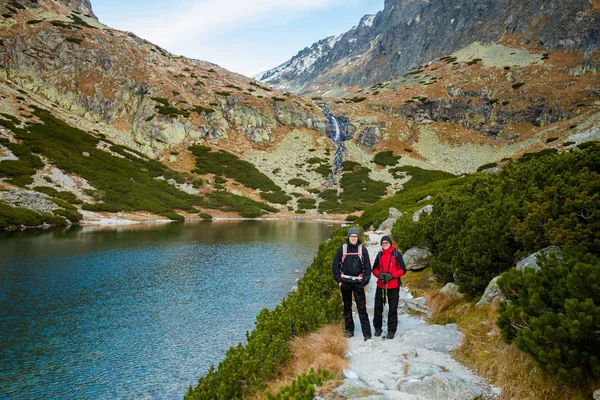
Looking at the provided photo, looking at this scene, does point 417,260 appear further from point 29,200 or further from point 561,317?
point 29,200

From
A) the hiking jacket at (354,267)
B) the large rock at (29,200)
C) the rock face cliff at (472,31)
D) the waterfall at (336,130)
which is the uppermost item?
the rock face cliff at (472,31)

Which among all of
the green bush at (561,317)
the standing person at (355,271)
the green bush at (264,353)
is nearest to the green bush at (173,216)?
the green bush at (264,353)

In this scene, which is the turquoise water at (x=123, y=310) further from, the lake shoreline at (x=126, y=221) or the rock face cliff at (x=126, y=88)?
the rock face cliff at (x=126, y=88)

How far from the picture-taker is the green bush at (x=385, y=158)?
280 feet

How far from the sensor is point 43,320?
44.4ft

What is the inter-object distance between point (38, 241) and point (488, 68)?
362 feet

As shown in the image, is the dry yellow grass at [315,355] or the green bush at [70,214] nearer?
the dry yellow grass at [315,355]

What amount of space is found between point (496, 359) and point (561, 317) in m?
1.85

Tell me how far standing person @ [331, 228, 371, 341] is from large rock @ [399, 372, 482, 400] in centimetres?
255

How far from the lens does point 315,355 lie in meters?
7.59

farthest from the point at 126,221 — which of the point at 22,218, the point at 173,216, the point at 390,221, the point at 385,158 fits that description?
the point at 385,158

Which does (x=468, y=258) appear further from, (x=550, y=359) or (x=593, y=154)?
(x=550, y=359)

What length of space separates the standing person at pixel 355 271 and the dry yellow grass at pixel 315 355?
0.79 m

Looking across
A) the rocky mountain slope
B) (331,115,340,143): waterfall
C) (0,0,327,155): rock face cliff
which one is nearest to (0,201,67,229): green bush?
the rocky mountain slope
